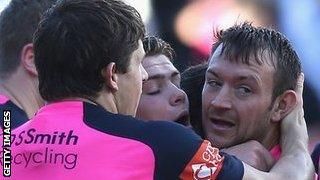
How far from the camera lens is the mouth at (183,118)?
264 cm

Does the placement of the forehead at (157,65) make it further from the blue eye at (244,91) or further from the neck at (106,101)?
the neck at (106,101)

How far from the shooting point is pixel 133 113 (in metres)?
2.20

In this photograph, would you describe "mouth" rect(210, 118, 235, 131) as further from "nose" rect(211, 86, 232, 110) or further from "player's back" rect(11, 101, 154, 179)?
"player's back" rect(11, 101, 154, 179)

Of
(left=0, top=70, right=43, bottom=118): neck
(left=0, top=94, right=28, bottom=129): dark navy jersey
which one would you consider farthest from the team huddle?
(left=0, top=70, right=43, bottom=118): neck

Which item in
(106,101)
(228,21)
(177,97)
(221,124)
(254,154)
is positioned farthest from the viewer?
(228,21)

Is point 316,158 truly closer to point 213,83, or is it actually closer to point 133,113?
point 213,83

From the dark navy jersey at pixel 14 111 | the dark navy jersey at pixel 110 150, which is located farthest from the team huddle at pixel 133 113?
the dark navy jersey at pixel 14 111

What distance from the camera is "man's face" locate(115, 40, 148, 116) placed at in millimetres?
2117

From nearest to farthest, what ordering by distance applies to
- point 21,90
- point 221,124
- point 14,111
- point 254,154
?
point 254,154, point 221,124, point 14,111, point 21,90

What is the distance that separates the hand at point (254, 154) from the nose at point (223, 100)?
135mm

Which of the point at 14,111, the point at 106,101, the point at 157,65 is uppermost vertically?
the point at 106,101

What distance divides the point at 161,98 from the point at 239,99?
391 mm

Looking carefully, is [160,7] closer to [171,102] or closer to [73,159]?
[171,102]

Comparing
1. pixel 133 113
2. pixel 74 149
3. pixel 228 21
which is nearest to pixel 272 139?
pixel 133 113
